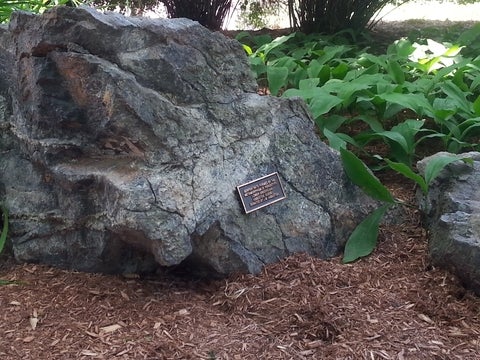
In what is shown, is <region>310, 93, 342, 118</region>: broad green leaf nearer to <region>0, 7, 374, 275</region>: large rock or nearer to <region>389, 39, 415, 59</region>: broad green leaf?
<region>0, 7, 374, 275</region>: large rock

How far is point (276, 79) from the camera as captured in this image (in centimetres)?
445

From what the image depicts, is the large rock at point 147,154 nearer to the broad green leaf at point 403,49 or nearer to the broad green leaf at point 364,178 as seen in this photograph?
the broad green leaf at point 364,178

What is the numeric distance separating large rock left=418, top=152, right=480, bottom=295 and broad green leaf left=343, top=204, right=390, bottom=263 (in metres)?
0.25

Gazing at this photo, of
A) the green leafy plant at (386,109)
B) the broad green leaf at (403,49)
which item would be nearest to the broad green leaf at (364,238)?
the green leafy plant at (386,109)

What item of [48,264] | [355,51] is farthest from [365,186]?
[355,51]

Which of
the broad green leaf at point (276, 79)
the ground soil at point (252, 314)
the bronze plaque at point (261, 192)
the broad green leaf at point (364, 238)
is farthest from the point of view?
the broad green leaf at point (276, 79)

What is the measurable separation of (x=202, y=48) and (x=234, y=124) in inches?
15.9

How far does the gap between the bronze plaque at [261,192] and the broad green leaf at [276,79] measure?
58.4 inches

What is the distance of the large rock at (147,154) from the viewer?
2680 mm

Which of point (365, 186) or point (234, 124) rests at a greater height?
point (234, 124)

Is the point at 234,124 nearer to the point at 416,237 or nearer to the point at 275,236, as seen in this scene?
the point at 275,236

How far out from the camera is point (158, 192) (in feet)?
8.45

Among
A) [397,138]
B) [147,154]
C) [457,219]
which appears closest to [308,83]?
[397,138]

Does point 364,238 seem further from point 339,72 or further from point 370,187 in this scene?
point 339,72
